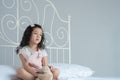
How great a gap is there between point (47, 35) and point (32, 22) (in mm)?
218

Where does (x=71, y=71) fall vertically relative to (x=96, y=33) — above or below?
below

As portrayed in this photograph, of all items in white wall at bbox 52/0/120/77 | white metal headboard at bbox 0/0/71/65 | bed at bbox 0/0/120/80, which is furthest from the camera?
white wall at bbox 52/0/120/77

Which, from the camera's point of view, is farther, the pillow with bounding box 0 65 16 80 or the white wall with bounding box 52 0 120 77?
the white wall with bounding box 52 0 120 77

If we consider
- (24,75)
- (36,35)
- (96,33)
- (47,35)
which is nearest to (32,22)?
(47,35)

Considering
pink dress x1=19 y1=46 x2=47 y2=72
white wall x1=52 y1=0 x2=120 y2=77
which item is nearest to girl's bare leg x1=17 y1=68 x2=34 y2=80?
pink dress x1=19 y1=46 x2=47 y2=72

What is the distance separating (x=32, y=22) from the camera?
2451 millimetres

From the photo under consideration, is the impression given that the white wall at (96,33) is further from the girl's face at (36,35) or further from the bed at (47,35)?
the girl's face at (36,35)

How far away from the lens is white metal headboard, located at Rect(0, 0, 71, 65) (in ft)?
7.47

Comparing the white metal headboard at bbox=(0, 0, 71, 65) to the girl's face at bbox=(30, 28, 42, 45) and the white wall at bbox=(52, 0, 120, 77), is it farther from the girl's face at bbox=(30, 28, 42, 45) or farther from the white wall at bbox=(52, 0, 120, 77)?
the girl's face at bbox=(30, 28, 42, 45)

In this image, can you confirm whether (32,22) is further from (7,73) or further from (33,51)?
(7,73)

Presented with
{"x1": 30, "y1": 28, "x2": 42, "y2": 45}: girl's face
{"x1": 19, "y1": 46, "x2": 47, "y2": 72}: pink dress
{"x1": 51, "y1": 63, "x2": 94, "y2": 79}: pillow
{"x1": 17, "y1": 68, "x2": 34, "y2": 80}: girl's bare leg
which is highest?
{"x1": 30, "y1": 28, "x2": 42, "y2": 45}: girl's face

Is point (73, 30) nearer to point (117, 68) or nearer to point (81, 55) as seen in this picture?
point (81, 55)

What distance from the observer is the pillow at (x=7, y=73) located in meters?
1.59

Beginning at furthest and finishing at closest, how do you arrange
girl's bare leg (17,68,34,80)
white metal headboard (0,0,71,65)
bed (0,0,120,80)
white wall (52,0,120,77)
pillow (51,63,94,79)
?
white wall (52,0,120,77)
white metal headboard (0,0,71,65)
bed (0,0,120,80)
pillow (51,63,94,79)
girl's bare leg (17,68,34,80)
